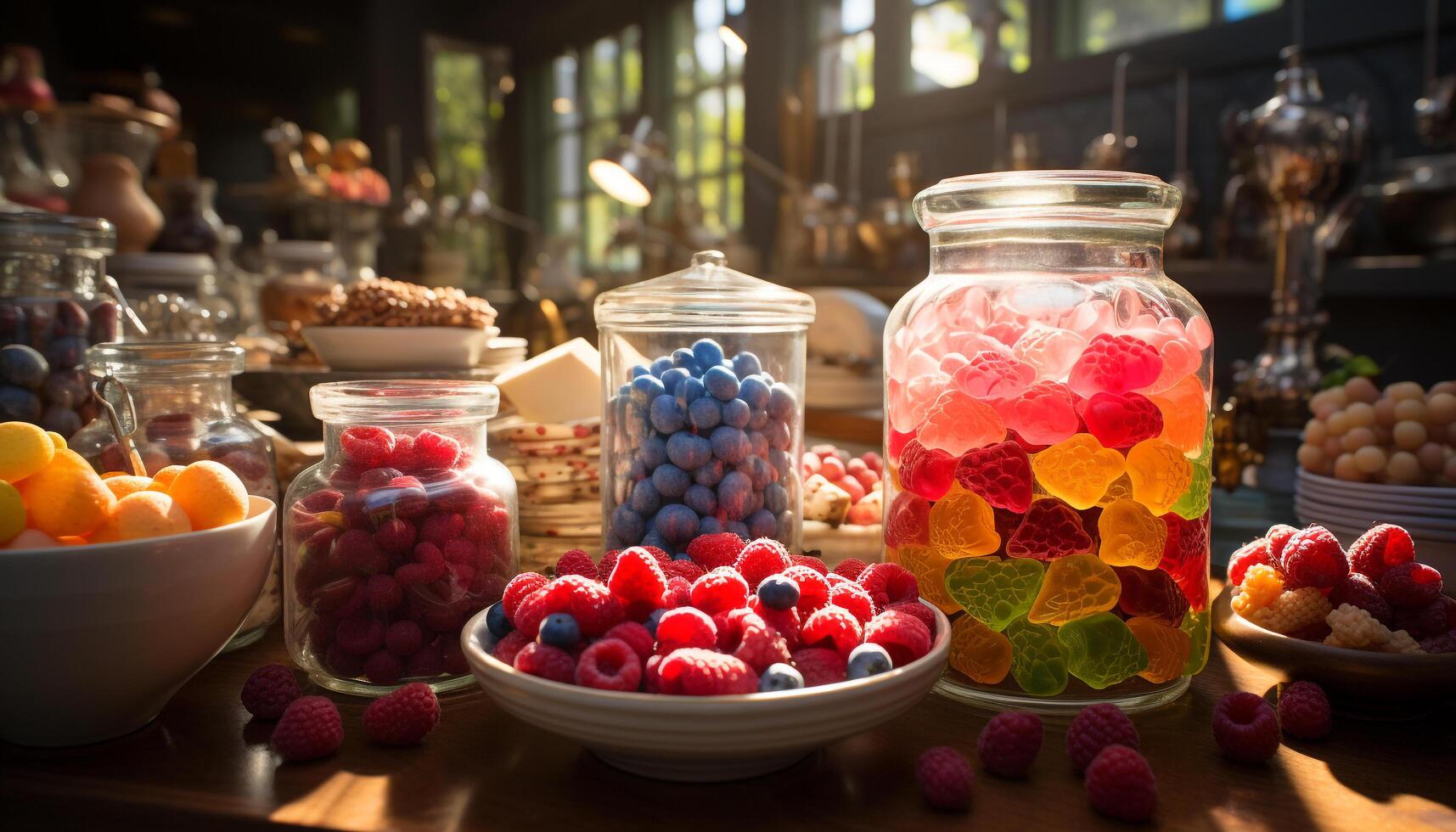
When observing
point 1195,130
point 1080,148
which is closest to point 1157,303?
point 1195,130

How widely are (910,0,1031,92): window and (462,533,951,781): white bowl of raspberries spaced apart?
3038 millimetres

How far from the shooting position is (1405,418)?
2.90 ft

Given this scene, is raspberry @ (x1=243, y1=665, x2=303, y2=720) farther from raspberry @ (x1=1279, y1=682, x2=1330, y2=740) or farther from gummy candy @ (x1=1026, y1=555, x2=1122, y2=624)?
raspberry @ (x1=1279, y1=682, x2=1330, y2=740)

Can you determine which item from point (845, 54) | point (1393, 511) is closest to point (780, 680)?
point (1393, 511)

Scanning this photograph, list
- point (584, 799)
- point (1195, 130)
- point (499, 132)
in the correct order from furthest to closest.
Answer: point (499, 132), point (1195, 130), point (584, 799)

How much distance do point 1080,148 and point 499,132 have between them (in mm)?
4540

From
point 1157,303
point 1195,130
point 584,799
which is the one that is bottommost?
point 584,799

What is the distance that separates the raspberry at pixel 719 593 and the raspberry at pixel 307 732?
22 centimetres

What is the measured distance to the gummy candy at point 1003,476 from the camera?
65 cm

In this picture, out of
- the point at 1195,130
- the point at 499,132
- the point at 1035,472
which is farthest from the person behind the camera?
the point at 499,132

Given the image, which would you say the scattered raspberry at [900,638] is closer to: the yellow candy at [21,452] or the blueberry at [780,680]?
the blueberry at [780,680]

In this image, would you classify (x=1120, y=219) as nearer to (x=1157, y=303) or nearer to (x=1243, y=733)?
(x=1157, y=303)

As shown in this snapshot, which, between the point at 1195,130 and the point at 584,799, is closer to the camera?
the point at 584,799

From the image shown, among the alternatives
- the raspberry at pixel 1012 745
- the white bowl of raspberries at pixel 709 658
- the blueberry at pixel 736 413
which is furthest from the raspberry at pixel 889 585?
the blueberry at pixel 736 413
